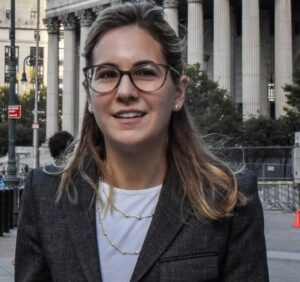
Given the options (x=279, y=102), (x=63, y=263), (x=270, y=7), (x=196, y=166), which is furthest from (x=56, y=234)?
(x=270, y=7)

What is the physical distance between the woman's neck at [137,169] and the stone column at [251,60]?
50941 millimetres

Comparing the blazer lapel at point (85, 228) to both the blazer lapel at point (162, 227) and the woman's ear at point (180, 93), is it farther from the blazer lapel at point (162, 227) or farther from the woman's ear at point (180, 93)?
the woman's ear at point (180, 93)

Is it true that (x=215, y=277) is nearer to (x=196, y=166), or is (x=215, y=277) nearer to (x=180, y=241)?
(x=180, y=241)

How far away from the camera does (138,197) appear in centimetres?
246

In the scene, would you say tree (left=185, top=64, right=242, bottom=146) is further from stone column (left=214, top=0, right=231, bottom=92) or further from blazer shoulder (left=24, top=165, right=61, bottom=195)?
blazer shoulder (left=24, top=165, right=61, bottom=195)

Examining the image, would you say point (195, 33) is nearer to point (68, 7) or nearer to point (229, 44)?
point (229, 44)

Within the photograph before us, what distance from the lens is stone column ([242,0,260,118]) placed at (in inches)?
2092

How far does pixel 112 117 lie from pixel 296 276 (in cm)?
1012

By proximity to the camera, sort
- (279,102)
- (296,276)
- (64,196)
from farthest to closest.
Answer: (279,102)
(296,276)
(64,196)

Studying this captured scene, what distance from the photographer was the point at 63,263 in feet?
7.62

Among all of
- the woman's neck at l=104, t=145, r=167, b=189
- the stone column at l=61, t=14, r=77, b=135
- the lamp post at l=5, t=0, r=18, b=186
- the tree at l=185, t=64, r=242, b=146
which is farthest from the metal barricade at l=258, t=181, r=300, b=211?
the stone column at l=61, t=14, r=77, b=135

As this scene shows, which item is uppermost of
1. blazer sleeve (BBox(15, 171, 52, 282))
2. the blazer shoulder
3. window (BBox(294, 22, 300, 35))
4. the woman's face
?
window (BBox(294, 22, 300, 35))

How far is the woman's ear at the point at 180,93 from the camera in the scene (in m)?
2.56

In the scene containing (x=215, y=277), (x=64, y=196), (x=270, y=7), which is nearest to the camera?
(x=215, y=277)
